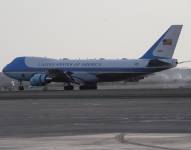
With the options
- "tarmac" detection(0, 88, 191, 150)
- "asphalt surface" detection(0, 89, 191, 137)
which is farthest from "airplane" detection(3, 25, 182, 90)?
"tarmac" detection(0, 88, 191, 150)

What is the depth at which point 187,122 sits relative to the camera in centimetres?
2456

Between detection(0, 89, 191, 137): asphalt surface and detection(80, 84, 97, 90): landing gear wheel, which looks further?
detection(80, 84, 97, 90): landing gear wheel

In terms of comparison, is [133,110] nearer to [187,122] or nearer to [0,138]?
[187,122]

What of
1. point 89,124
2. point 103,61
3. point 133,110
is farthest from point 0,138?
point 103,61

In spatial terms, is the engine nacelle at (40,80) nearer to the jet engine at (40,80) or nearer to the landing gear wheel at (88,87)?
the jet engine at (40,80)

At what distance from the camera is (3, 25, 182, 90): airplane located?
75.2 m

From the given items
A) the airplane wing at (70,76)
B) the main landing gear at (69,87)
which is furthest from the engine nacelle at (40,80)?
the main landing gear at (69,87)

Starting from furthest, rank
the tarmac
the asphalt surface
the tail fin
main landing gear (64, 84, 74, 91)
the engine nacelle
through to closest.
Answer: main landing gear (64, 84, 74, 91) < the tail fin < the engine nacelle < the asphalt surface < the tarmac

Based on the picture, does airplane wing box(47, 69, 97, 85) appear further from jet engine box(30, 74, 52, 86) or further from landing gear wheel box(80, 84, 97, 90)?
landing gear wheel box(80, 84, 97, 90)

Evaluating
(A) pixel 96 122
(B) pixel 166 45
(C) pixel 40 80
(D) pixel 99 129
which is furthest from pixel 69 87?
(D) pixel 99 129

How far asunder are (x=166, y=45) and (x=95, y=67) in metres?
8.87

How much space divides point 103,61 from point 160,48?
6961 millimetres

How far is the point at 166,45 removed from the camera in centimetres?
7694

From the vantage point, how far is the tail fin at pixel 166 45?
76562 millimetres
